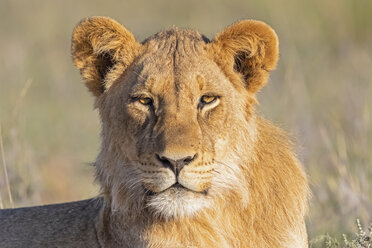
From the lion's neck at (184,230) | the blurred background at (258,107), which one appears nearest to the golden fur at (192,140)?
the lion's neck at (184,230)

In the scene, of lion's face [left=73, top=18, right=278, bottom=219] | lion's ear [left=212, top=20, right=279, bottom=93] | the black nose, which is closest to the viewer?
the black nose

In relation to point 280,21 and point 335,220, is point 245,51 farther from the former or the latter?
point 280,21

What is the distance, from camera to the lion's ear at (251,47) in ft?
15.9

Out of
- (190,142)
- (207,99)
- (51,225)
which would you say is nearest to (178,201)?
(190,142)

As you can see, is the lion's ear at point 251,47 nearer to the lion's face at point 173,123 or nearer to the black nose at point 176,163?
the lion's face at point 173,123

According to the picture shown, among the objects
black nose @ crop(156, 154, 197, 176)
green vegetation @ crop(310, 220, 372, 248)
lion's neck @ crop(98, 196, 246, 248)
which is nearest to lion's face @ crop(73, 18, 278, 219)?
black nose @ crop(156, 154, 197, 176)

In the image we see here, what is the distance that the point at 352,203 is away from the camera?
693 centimetres

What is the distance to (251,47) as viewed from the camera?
485 cm

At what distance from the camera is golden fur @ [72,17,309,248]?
4.50 m

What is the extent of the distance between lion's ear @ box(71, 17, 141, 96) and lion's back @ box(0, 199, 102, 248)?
86 centimetres

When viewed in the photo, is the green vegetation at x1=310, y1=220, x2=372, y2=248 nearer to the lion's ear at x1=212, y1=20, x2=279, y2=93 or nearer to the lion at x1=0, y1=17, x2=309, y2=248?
the lion at x1=0, y1=17, x2=309, y2=248

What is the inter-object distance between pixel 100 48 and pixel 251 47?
90 centimetres

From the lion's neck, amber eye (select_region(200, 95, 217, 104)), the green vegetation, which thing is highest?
amber eye (select_region(200, 95, 217, 104))

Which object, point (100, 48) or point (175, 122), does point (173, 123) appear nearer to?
point (175, 122)
